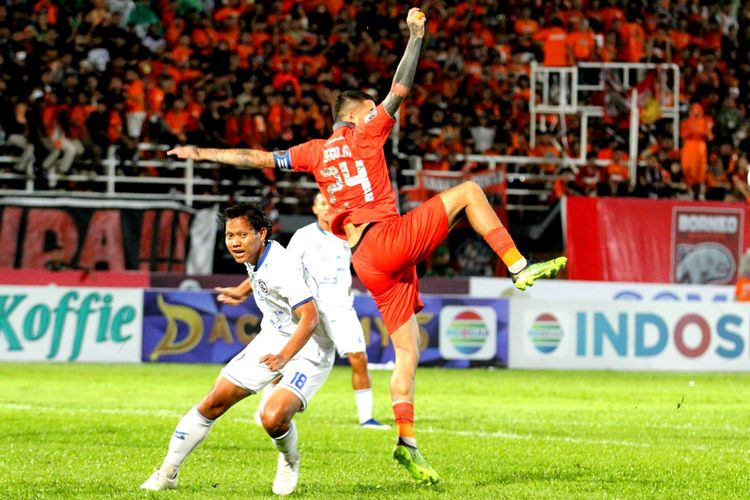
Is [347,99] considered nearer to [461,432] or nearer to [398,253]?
[398,253]

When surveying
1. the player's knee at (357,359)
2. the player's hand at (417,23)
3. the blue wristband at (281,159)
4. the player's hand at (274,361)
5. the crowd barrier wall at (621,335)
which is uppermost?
the player's hand at (417,23)

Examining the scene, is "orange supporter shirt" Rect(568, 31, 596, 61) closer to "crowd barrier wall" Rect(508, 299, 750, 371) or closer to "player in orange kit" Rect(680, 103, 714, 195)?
"player in orange kit" Rect(680, 103, 714, 195)

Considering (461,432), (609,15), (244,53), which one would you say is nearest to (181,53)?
(244,53)

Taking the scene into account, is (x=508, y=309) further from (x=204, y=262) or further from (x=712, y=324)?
(x=204, y=262)

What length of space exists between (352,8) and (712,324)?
10.4 m

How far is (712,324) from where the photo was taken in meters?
20.8

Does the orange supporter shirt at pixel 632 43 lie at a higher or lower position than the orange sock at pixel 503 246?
higher

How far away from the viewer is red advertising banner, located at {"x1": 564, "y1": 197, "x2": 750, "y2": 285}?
23.5 meters

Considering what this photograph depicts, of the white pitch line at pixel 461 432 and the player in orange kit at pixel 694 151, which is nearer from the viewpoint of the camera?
the white pitch line at pixel 461 432

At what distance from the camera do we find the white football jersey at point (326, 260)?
12.6m

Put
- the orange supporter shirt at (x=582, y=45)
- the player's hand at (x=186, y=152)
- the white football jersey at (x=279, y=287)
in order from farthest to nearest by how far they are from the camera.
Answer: the orange supporter shirt at (x=582, y=45), the player's hand at (x=186, y=152), the white football jersey at (x=279, y=287)

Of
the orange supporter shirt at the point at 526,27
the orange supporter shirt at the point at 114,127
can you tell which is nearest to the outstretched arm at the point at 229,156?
the orange supporter shirt at the point at 114,127

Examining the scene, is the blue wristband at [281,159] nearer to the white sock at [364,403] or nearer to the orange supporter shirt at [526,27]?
the white sock at [364,403]

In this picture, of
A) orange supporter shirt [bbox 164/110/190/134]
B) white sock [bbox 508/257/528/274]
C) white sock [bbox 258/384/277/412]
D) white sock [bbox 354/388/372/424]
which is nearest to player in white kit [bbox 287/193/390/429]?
white sock [bbox 354/388/372/424]
